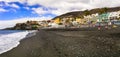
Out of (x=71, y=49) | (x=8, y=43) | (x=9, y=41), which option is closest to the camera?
(x=71, y=49)

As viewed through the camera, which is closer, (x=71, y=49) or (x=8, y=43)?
(x=71, y=49)

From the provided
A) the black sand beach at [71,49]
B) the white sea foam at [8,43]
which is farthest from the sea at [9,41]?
the black sand beach at [71,49]

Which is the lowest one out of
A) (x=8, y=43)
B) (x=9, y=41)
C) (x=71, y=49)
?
(x=9, y=41)

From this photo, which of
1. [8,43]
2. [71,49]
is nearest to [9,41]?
[8,43]

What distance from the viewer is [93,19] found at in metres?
192

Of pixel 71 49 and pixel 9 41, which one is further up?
pixel 71 49

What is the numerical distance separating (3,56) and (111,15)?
579ft

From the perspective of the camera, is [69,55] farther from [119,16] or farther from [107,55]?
[119,16]

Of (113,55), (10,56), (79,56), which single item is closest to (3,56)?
(10,56)

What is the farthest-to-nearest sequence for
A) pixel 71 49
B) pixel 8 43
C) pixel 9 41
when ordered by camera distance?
pixel 9 41 → pixel 8 43 → pixel 71 49

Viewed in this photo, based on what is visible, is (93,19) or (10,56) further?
(93,19)

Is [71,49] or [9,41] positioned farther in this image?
[9,41]

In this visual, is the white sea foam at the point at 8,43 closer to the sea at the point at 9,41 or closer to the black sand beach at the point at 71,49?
the sea at the point at 9,41

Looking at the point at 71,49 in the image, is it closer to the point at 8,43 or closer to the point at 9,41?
the point at 8,43
